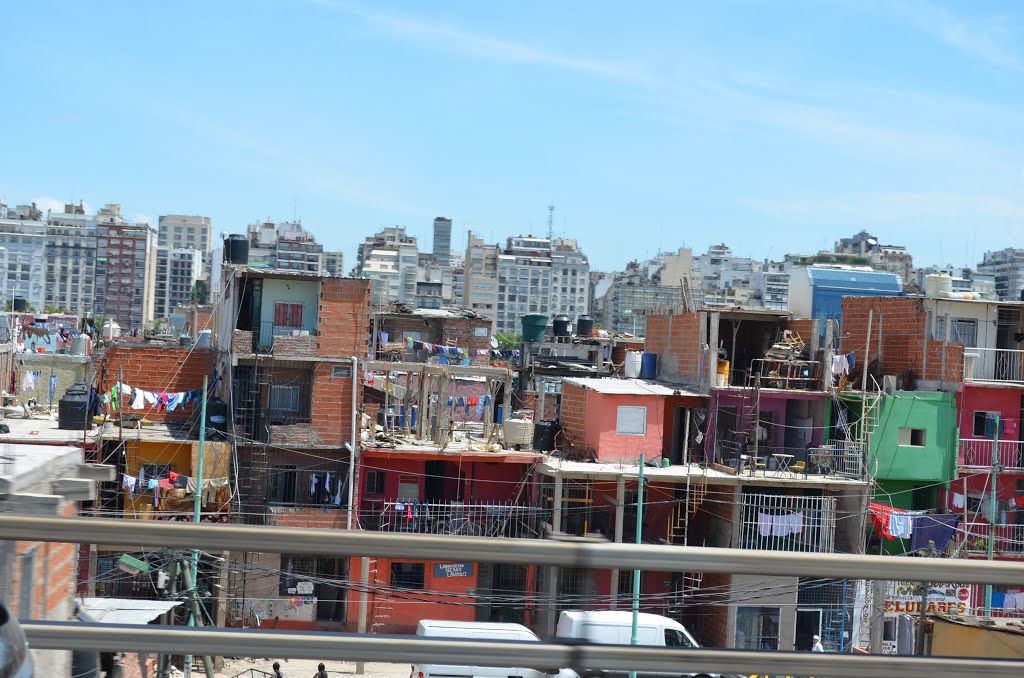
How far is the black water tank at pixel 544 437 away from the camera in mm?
29625

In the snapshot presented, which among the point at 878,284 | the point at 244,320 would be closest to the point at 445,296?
the point at 878,284

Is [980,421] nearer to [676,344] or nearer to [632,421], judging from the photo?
[676,344]

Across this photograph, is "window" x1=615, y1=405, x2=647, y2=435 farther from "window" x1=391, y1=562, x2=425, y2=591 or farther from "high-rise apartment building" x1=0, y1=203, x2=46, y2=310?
"high-rise apartment building" x1=0, y1=203, x2=46, y2=310

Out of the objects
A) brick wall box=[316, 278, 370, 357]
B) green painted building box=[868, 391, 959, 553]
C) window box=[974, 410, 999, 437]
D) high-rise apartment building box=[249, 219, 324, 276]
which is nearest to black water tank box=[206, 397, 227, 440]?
brick wall box=[316, 278, 370, 357]

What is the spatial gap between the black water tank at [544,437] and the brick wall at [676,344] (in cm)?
411

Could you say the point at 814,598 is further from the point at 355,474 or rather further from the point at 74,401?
the point at 74,401

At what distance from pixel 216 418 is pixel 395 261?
113570 mm

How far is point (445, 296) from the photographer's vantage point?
408 feet

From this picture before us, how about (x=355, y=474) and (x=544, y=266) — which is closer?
(x=355, y=474)

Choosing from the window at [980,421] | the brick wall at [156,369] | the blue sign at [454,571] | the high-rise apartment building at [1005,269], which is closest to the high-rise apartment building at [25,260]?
the high-rise apartment building at [1005,269]

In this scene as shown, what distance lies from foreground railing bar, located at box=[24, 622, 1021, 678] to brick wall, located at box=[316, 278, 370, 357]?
25889 millimetres

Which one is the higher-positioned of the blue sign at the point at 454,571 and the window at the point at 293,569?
the blue sign at the point at 454,571

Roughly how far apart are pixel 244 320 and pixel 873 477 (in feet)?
54.4

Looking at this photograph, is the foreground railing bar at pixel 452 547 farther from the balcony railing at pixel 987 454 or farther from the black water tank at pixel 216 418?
the balcony railing at pixel 987 454
